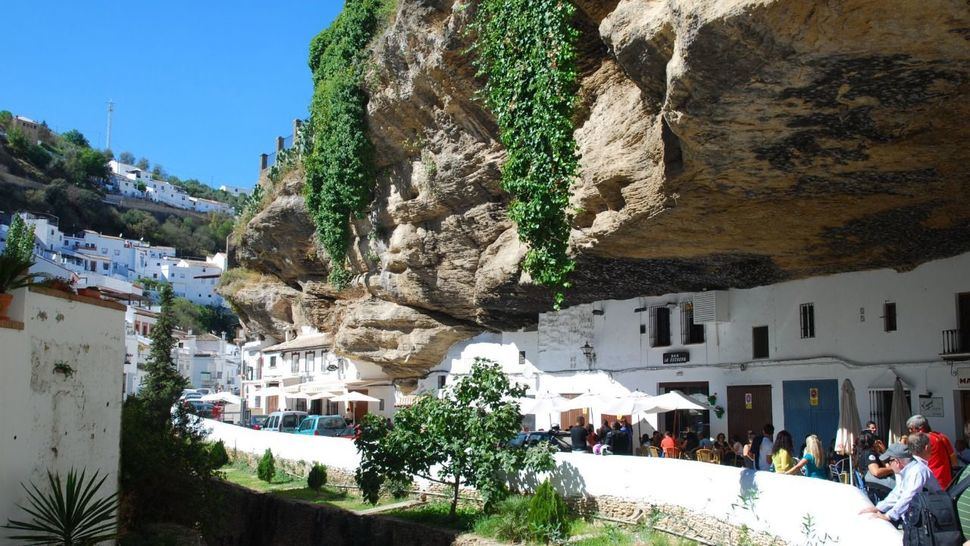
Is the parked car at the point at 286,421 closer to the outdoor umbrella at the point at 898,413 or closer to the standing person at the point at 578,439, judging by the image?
the standing person at the point at 578,439

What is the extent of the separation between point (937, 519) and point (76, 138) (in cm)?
16038

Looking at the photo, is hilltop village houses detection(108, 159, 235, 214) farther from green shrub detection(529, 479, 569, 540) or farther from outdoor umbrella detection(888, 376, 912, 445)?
outdoor umbrella detection(888, 376, 912, 445)

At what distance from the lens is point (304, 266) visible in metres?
35.0

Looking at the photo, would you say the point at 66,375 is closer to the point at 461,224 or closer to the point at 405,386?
the point at 461,224

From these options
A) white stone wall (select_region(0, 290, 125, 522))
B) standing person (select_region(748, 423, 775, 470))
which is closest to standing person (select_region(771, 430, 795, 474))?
standing person (select_region(748, 423, 775, 470))

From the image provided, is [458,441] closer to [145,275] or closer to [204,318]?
[204,318]

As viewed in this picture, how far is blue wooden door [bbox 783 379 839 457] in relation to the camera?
60.7 feet

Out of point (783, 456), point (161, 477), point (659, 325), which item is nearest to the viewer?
point (783, 456)

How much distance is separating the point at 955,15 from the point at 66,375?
35.5 ft

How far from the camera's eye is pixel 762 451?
1547cm

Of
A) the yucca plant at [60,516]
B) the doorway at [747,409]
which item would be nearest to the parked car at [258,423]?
the doorway at [747,409]

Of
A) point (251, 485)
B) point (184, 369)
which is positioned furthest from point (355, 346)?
point (184, 369)

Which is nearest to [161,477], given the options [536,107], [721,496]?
[721,496]

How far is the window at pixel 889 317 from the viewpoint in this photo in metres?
17.6
